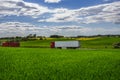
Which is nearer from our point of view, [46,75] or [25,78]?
[25,78]

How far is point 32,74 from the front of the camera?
17.6m

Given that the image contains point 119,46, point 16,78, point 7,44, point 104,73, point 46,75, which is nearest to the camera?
point 16,78

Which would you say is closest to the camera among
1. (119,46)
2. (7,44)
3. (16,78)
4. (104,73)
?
(16,78)

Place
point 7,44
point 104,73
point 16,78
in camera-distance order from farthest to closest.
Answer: point 7,44 < point 104,73 < point 16,78

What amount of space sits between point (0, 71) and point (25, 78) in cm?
300

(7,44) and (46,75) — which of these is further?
(7,44)

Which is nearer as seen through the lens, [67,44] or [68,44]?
[68,44]

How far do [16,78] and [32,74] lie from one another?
1.69 metres

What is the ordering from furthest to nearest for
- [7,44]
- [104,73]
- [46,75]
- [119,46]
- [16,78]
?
[7,44]
[119,46]
[104,73]
[46,75]
[16,78]

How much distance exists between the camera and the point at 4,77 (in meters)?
16.2

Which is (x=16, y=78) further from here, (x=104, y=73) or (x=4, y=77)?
(x=104, y=73)

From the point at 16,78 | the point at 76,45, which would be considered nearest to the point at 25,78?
the point at 16,78

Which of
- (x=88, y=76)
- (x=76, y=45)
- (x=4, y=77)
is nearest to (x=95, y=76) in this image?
(x=88, y=76)

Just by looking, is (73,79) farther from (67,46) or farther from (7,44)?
(7,44)
